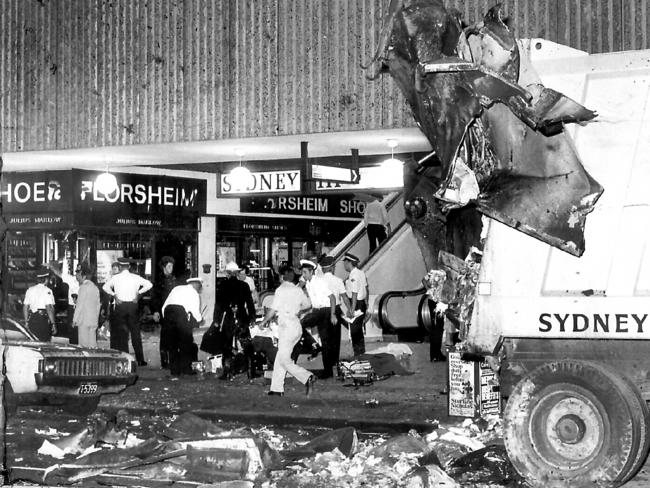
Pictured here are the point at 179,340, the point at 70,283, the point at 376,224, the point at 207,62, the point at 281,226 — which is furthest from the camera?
the point at 281,226

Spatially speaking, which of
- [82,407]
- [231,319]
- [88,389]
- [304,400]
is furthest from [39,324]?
[304,400]

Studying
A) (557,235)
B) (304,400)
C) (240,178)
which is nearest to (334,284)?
(240,178)

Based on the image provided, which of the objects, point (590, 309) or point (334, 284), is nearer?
point (590, 309)

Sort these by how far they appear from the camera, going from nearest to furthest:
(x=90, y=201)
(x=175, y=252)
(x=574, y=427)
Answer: (x=574, y=427)
(x=90, y=201)
(x=175, y=252)

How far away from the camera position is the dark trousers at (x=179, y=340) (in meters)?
16.9

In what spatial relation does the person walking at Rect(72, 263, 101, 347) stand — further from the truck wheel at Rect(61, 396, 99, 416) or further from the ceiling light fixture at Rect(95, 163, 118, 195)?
the truck wheel at Rect(61, 396, 99, 416)

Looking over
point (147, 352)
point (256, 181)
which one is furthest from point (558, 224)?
point (147, 352)

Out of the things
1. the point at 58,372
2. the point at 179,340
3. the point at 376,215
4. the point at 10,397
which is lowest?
the point at 10,397

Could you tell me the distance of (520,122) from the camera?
855 centimetres

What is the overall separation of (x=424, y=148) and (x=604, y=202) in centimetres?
827

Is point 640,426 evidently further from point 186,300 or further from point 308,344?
point 186,300

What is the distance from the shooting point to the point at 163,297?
2272 cm

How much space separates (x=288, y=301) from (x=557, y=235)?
6.64m

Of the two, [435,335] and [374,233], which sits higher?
[374,233]
